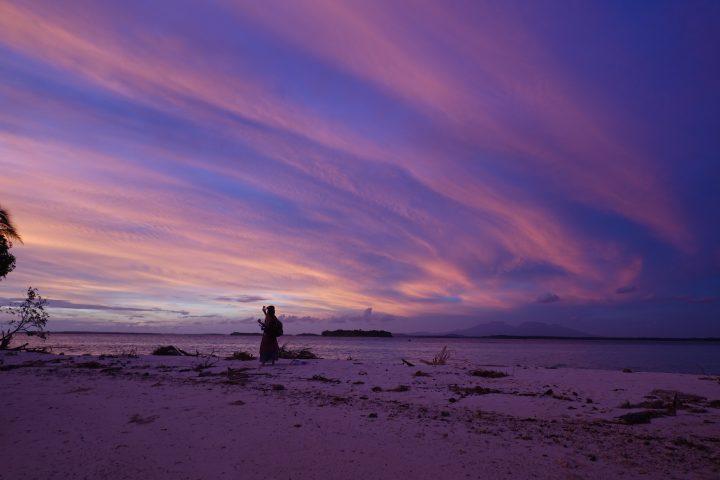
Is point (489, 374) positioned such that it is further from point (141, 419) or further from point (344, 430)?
point (141, 419)

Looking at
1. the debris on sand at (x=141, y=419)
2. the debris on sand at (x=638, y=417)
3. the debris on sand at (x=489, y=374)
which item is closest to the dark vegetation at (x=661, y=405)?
the debris on sand at (x=638, y=417)

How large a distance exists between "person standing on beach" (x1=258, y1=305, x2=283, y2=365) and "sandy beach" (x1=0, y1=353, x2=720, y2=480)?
5.98 metres

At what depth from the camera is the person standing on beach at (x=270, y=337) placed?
17.6m

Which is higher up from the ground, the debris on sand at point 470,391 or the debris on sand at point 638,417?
the debris on sand at point 638,417

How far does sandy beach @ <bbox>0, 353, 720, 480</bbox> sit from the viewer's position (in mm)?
4953

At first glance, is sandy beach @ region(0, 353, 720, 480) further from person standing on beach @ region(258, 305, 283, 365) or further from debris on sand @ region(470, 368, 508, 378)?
person standing on beach @ region(258, 305, 283, 365)

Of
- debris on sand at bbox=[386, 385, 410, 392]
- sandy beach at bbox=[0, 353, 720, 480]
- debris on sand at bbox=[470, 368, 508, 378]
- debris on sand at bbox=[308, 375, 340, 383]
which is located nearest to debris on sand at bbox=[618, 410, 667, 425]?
sandy beach at bbox=[0, 353, 720, 480]

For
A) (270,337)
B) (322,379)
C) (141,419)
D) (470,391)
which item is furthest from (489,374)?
(141,419)

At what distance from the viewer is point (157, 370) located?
48.0 ft

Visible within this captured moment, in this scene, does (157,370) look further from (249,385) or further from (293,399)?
(293,399)

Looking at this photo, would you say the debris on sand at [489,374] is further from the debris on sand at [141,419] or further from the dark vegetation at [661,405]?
the debris on sand at [141,419]

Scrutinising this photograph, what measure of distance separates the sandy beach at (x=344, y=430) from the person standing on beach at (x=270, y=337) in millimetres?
5984

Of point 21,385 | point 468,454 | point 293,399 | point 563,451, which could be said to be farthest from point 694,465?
point 21,385

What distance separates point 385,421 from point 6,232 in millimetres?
24476
